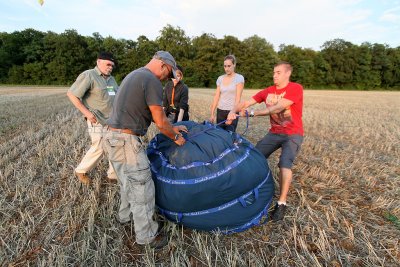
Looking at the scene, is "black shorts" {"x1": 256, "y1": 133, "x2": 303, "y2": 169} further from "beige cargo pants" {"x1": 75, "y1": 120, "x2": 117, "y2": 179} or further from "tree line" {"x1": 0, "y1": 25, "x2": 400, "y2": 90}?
"tree line" {"x1": 0, "y1": 25, "x2": 400, "y2": 90}

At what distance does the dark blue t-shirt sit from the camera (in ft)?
7.80

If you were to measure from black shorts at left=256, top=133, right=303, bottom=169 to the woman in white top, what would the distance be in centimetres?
104

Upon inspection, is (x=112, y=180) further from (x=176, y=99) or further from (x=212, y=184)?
(x=212, y=184)

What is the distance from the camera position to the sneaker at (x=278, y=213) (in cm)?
303

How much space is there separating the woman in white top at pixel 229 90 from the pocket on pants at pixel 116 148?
227 cm

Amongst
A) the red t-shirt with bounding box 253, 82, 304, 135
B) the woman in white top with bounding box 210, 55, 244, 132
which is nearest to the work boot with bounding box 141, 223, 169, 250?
the red t-shirt with bounding box 253, 82, 304, 135

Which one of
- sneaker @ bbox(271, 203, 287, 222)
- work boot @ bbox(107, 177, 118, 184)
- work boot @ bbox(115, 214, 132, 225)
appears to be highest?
sneaker @ bbox(271, 203, 287, 222)

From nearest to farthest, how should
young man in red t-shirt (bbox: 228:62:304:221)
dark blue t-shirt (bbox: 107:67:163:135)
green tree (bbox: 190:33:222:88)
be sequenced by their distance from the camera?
dark blue t-shirt (bbox: 107:67:163:135) < young man in red t-shirt (bbox: 228:62:304:221) < green tree (bbox: 190:33:222:88)

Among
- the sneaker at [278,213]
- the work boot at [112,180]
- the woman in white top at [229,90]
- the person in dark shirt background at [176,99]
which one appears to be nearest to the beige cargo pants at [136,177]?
the sneaker at [278,213]

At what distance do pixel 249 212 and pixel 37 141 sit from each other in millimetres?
5493

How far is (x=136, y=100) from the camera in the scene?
2436 millimetres

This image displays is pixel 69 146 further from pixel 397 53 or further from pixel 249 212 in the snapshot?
pixel 397 53

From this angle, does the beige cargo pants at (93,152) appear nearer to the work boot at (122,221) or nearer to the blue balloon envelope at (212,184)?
the work boot at (122,221)

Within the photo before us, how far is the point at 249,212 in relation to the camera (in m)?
2.77
